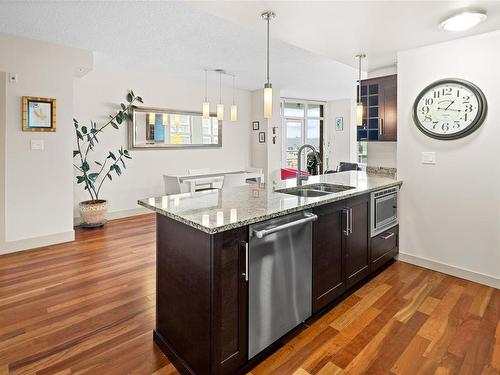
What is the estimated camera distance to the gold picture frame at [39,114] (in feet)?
12.0

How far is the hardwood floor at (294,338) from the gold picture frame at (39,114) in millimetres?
1638

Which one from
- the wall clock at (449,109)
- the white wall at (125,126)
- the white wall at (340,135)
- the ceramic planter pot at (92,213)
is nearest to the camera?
the wall clock at (449,109)

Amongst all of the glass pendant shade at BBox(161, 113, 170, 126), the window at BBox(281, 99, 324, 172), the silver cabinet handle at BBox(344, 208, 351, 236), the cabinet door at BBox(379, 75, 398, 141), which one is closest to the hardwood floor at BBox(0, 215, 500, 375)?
the silver cabinet handle at BBox(344, 208, 351, 236)

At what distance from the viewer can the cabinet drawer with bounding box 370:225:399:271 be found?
2896 mm

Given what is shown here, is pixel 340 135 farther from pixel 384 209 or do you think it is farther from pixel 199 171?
pixel 384 209

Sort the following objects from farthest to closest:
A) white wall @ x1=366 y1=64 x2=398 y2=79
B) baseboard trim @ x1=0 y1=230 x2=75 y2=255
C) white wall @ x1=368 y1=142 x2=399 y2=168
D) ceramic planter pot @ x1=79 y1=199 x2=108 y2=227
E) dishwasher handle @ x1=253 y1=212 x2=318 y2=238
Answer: ceramic planter pot @ x1=79 y1=199 x2=108 y2=227 < white wall @ x1=368 y1=142 x2=399 y2=168 < white wall @ x1=366 y1=64 x2=398 y2=79 < baseboard trim @ x1=0 y1=230 x2=75 y2=255 < dishwasher handle @ x1=253 y1=212 x2=318 y2=238

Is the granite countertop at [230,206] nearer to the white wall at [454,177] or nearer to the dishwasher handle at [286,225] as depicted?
the dishwasher handle at [286,225]

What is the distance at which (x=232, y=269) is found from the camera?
159cm

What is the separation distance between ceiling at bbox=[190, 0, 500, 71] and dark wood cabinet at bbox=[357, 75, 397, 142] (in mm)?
556

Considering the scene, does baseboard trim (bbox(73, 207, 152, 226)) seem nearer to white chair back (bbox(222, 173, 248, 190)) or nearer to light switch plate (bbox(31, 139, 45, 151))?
light switch plate (bbox(31, 139, 45, 151))

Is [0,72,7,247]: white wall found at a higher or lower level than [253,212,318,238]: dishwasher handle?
higher

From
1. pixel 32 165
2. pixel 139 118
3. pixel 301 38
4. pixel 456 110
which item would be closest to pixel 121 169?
pixel 139 118

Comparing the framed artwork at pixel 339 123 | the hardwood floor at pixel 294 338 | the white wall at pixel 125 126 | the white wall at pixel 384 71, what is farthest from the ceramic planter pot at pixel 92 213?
the framed artwork at pixel 339 123

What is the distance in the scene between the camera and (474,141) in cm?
282
